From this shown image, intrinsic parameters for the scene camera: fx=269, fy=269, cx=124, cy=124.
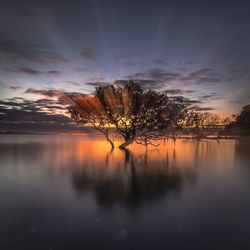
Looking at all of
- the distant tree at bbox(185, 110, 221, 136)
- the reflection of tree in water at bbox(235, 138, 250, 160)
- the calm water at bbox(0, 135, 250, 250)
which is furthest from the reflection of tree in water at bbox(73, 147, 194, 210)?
the distant tree at bbox(185, 110, 221, 136)

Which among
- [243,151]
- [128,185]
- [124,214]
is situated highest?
[124,214]

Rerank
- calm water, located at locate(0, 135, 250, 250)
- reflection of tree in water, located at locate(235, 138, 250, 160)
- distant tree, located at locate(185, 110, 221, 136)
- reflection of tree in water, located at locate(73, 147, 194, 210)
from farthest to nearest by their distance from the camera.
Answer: distant tree, located at locate(185, 110, 221, 136)
reflection of tree in water, located at locate(235, 138, 250, 160)
reflection of tree in water, located at locate(73, 147, 194, 210)
calm water, located at locate(0, 135, 250, 250)

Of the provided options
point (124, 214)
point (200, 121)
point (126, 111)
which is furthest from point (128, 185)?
point (200, 121)

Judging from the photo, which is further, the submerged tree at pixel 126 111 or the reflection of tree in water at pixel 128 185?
the submerged tree at pixel 126 111

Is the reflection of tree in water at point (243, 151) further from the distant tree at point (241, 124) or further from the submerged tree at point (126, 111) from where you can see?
the distant tree at point (241, 124)

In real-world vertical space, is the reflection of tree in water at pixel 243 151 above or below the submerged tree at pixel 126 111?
below

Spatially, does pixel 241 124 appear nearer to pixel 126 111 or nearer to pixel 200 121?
pixel 200 121

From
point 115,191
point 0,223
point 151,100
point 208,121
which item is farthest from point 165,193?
point 208,121

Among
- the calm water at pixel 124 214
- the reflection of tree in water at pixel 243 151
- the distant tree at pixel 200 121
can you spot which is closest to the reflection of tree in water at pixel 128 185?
the calm water at pixel 124 214

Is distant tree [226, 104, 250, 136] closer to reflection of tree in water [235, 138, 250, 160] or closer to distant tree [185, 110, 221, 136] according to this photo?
distant tree [185, 110, 221, 136]

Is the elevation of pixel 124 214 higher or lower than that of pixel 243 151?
higher

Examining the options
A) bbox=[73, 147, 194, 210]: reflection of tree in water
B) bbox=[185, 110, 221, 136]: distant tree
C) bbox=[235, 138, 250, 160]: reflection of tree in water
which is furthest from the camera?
bbox=[185, 110, 221, 136]: distant tree

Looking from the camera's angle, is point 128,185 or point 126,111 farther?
point 126,111

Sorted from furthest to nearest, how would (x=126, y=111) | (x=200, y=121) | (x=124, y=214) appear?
(x=200, y=121) → (x=126, y=111) → (x=124, y=214)
